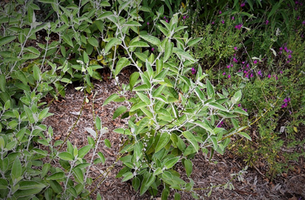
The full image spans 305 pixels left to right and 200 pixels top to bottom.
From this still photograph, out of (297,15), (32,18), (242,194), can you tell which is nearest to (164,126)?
(242,194)

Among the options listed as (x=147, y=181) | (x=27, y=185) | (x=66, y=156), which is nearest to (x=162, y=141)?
(x=147, y=181)

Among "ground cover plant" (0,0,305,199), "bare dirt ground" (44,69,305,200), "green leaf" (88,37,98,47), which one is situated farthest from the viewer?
"green leaf" (88,37,98,47)

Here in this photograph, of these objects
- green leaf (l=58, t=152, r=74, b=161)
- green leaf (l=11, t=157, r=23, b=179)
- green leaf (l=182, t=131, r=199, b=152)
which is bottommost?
green leaf (l=58, t=152, r=74, b=161)

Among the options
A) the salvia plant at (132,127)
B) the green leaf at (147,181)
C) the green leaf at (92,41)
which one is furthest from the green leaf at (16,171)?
the green leaf at (92,41)

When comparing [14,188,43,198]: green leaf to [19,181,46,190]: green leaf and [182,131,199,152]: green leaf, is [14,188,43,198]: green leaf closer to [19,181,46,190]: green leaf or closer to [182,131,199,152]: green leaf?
[19,181,46,190]: green leaf

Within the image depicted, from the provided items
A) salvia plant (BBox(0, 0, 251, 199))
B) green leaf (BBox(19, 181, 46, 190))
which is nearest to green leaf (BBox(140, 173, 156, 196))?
salvia plant (BBox(0, 0, 251, 199))

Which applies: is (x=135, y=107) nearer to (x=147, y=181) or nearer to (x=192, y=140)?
(x=192, y=140)

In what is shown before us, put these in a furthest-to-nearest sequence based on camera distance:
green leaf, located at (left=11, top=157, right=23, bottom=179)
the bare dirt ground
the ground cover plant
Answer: the bare dirt ground → the ground cover plant → green leaf, located at (left=11, top=157, right=23, bottom=179)

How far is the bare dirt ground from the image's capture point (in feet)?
7.07

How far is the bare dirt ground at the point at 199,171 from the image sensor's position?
7.07 ft

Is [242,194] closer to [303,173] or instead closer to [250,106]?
[303,173]

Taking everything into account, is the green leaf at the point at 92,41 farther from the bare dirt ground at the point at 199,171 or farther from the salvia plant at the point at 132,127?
the bare dirt ground at the point at 199,171

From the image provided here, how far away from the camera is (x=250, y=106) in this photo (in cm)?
275

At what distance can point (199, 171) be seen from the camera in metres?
2.36
